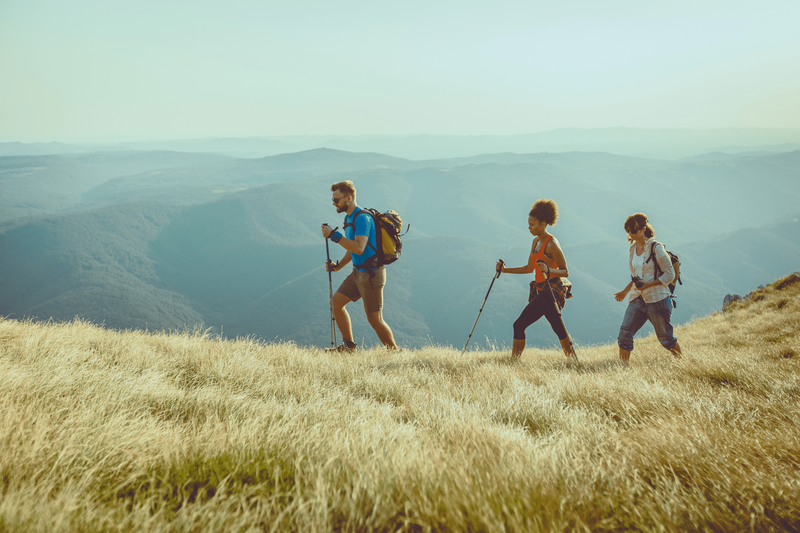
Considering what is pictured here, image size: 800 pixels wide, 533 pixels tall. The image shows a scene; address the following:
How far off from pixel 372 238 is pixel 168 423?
3914 millimetres

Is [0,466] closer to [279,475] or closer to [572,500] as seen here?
[279,475]

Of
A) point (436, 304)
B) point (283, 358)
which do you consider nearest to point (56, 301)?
point (436, 304)

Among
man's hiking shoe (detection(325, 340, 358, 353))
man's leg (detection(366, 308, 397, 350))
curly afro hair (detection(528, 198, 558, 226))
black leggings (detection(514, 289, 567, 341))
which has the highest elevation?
curly afro hair (detection(528, 198, 558, 226))

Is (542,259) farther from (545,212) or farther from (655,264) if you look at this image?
(655,264)

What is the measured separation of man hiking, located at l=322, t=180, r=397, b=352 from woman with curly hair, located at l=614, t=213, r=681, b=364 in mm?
3296

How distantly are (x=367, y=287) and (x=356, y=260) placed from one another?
1.37ft

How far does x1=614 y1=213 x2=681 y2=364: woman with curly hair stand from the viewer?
5.35 m

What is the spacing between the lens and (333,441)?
2.05 meters

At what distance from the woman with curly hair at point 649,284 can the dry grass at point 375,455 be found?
5.14 ft

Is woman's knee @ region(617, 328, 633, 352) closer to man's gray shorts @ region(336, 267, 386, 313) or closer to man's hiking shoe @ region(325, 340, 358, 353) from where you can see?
man's gray shorts @ region(336, 267, 386, 313)

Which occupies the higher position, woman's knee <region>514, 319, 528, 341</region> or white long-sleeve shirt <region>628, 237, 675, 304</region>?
white long-sleeve shirt <region>628, 237, 675, 304</region>

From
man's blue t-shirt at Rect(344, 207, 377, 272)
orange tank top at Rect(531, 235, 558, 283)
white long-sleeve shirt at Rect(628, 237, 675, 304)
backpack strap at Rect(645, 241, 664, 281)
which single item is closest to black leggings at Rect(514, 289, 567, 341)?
orange tank top at Rect(531, 235, 558, 283)

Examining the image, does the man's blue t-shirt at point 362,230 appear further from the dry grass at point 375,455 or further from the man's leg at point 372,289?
the dry grass at point 375,455

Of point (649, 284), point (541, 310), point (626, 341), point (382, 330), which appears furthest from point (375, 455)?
point (626, 341)
